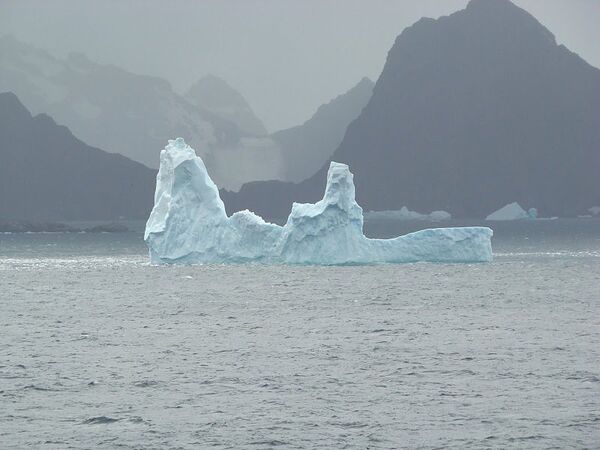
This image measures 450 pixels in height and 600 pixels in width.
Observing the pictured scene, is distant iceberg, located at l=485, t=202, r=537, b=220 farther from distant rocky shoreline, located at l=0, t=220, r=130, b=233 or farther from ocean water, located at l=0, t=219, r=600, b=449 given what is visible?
ocean water, located at l=0, t=219, r=600, b=449

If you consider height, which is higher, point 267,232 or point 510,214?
point 510,214

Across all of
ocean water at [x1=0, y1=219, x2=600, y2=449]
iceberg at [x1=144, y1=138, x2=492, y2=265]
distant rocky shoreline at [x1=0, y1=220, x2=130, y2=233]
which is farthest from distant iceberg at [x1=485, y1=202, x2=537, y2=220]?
ocean water at [x1=0, y1=219, x2=600, y2=449]

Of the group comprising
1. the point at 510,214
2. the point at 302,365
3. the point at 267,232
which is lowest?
the point at 302,365

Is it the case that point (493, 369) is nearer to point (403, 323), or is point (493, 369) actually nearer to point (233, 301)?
point (403, 323)

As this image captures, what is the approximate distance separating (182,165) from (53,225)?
11424 centimetres

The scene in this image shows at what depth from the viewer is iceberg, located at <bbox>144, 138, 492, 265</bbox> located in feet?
159

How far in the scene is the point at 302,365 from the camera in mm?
23703

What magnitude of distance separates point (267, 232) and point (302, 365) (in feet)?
90.3

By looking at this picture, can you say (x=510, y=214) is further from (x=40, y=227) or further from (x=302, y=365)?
(x=302, y=365)

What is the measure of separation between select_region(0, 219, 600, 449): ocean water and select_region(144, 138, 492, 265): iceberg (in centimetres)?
313

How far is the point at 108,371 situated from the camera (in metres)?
23.1

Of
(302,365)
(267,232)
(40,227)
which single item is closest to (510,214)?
(40,227)

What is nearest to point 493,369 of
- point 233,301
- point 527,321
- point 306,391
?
point 306,391

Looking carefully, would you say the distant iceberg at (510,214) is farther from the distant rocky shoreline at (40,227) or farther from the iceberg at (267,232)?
the iceberg at (267,232)
